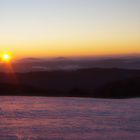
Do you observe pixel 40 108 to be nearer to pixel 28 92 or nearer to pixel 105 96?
pixel 105 96

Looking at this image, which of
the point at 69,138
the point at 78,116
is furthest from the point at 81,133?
the point at 78,116

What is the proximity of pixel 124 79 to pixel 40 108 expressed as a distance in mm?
13683

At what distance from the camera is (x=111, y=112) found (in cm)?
1788

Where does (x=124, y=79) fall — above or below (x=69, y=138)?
above

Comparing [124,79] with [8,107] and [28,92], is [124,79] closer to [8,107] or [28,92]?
[28,92]

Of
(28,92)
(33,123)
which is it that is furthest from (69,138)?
(28,92)

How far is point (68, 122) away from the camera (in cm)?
1515

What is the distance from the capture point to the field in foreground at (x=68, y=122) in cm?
1295

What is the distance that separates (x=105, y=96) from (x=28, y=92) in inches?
201

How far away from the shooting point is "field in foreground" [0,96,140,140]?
12.9 meters

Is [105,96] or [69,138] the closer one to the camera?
[69,138]

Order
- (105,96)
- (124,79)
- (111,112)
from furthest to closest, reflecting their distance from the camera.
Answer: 1. (124,79)
2. (105,96)
3. (111,112)

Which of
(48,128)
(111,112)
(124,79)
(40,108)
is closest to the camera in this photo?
(48,128)

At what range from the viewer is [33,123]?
14.9 m
